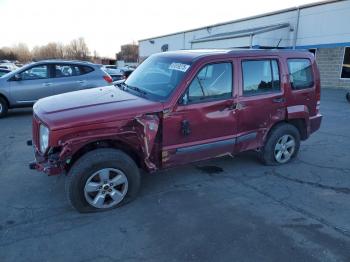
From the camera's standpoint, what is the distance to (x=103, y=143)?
3676 millimetres

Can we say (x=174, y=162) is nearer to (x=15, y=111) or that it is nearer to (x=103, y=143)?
(x=103, y=143)

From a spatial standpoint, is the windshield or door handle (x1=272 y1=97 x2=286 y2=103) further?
door handle (x1=272 y1=97 x2=286 y2=103)

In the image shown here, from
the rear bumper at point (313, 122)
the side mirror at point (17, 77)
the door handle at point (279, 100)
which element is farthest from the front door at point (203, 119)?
the side mirror at point (17, 77)

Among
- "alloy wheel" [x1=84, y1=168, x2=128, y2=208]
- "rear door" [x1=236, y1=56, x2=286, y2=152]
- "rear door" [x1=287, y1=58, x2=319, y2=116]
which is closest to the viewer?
"alloy wheel" [x1=84, y1=168, x2=128, y2=208]

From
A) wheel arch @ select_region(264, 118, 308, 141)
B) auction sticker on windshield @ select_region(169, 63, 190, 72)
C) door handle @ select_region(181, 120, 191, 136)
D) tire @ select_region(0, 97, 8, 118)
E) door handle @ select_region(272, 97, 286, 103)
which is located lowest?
tire @ select_region(0, 97, 8, 118)

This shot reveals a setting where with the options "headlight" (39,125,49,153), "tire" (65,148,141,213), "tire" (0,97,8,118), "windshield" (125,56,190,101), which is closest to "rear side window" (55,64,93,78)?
"tire" (0,97,8,118)

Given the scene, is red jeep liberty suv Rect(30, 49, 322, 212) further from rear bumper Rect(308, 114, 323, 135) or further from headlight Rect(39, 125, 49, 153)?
rear bumper Rect(308, 114, 323, 135)

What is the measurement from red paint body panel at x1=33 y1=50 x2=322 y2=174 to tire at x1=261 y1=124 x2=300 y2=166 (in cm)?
17

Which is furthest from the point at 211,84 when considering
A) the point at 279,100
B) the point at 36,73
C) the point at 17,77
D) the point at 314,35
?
the point at 314,35

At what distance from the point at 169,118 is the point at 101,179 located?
1.13 metres

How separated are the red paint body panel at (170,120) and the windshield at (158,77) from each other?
0.38 ft

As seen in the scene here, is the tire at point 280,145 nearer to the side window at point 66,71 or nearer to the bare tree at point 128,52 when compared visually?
the side window at point 66,71

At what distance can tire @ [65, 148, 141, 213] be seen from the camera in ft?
11.3

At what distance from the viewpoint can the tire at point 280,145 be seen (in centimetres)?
501
